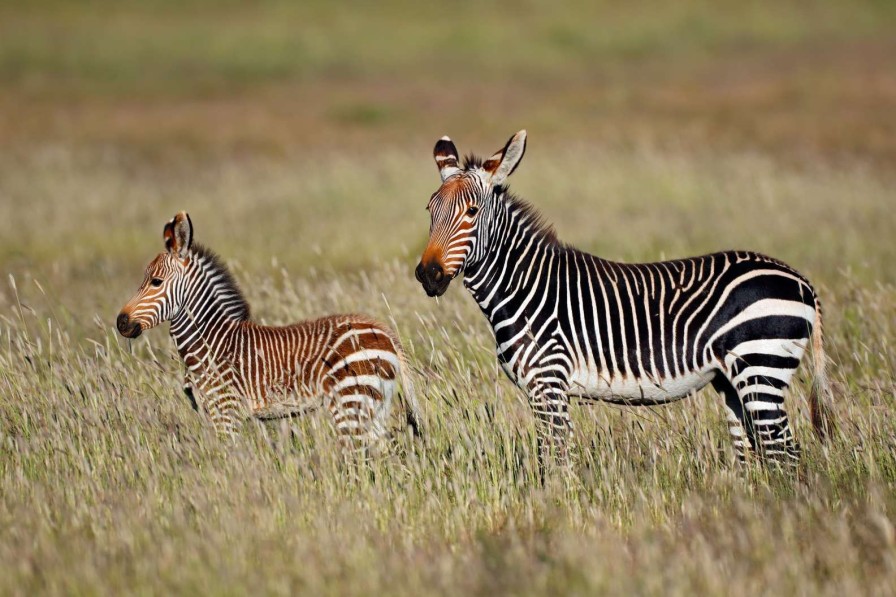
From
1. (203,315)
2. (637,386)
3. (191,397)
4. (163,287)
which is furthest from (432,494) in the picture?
(163,287)

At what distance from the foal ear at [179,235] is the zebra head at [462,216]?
6.54ft

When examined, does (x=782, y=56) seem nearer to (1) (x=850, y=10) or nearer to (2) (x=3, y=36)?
(1) (x=850, y=10)

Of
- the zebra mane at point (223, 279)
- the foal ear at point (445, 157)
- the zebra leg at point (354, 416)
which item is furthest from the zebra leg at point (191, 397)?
the foal ear at point (445, 157)

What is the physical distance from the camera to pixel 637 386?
664 cm

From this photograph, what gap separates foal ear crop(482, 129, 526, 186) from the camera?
6664mm

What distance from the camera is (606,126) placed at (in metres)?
29.1

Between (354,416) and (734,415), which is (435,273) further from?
(734,415)

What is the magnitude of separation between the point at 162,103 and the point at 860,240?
26642mm

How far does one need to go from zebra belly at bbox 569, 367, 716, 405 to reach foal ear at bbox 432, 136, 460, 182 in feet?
4.97

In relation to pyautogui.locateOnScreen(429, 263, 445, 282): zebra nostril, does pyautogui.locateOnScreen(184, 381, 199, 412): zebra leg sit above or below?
below

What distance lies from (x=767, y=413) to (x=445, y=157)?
256 centimetres

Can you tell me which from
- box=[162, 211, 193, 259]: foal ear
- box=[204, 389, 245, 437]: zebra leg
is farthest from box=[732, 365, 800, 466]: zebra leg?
box=[162, 211, 193, 259]: foal ear

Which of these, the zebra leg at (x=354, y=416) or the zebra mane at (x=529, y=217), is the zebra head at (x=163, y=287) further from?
the zebra mane at (x=529, y=217)

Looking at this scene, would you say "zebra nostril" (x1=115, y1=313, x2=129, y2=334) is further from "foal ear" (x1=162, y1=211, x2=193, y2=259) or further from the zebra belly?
the zebra belly
